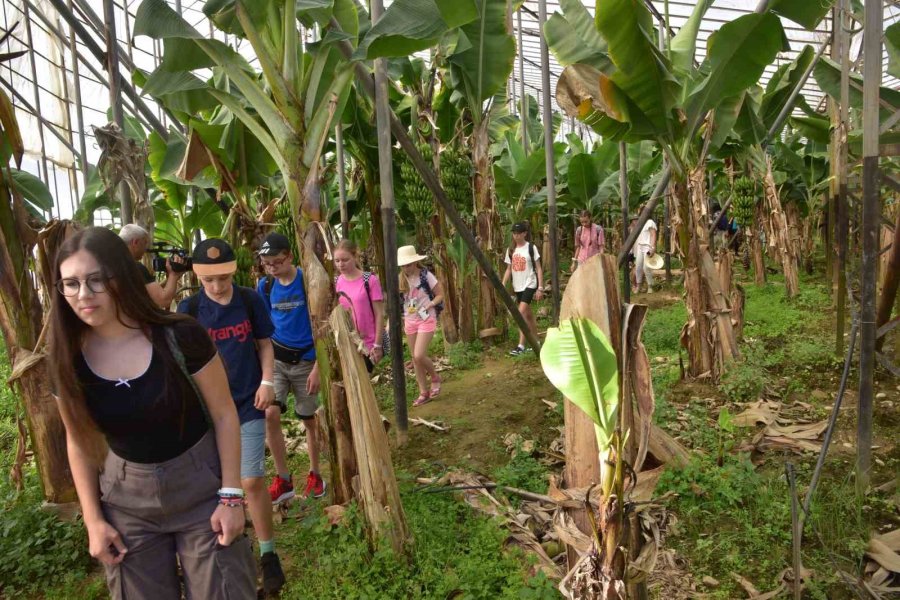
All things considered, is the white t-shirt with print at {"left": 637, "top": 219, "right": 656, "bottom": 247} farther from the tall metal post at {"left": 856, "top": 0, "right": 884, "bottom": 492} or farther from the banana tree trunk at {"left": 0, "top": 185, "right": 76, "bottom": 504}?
the banana tree trunk at {"left": 0, "top": 185, "right": 76, "bottom": 504}

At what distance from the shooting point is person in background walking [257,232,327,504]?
338 centimetres

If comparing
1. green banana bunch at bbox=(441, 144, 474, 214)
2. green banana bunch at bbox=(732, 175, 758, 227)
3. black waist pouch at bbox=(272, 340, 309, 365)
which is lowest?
black waist pouch at bbox=(272, 340, 309, 365)

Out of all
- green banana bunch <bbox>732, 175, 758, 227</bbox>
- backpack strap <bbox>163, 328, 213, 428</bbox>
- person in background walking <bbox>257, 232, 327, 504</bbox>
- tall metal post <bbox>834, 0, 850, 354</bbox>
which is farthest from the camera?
green banana bunch <bbox>732, 175, 758, 227</bbox>

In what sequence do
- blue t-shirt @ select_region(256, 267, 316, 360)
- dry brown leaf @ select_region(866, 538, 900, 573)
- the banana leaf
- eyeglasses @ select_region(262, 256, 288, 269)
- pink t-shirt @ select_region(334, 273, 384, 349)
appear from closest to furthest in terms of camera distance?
the banana leaf, dry brown leaf @ select_region(866, 538, 900, 573), eyeglasses @ select_region(262, 256, 288, 269), blue t-shirt @ select_region(256, 267, 316, 360), pink t-shirt @ select_region(334, 273, 384, 349)

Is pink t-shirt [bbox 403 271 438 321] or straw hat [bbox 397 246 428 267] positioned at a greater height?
straw hat [bbox 397 246 428 267]

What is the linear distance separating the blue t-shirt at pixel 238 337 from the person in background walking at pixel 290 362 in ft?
1.56

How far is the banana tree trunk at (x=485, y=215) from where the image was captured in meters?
6.80

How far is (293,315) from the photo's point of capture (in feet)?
11.4

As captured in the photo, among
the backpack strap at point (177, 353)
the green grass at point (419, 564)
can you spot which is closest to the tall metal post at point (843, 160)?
the green grass at point (419, 564)

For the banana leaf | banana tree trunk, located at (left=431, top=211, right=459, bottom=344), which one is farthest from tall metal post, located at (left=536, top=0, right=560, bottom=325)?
the banana leaf

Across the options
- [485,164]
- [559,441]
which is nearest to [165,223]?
[485,164]

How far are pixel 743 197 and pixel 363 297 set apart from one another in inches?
257

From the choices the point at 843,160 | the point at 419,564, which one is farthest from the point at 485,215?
the point at 419,564

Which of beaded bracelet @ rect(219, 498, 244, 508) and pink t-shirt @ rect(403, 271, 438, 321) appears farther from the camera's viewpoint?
pink t-shirt @ rect(403, 271, 438, 321)
